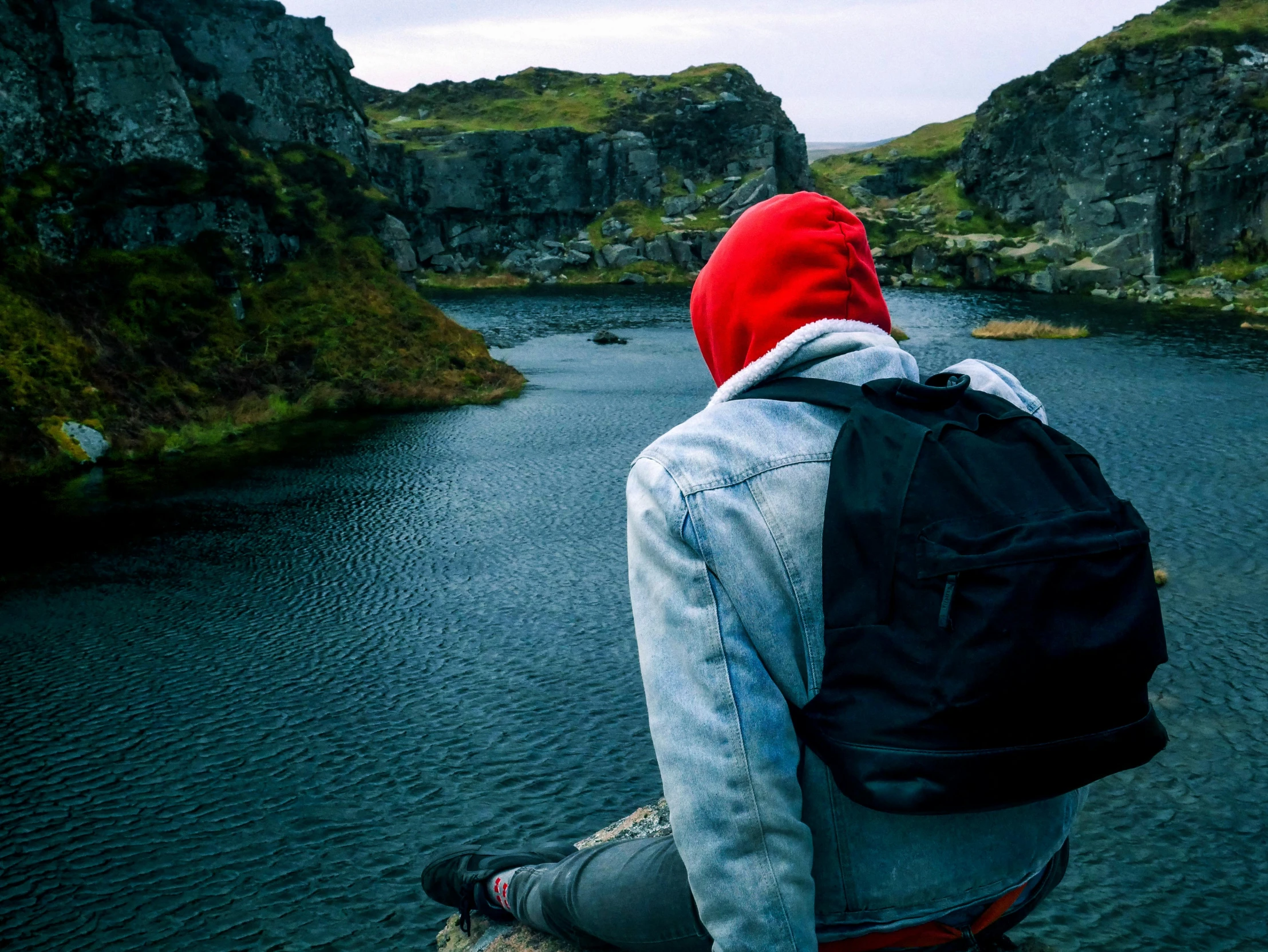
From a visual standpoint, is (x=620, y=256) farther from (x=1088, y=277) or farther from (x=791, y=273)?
(x=791, y=273)

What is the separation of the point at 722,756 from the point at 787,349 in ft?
3.53

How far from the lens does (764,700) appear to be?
244 cm

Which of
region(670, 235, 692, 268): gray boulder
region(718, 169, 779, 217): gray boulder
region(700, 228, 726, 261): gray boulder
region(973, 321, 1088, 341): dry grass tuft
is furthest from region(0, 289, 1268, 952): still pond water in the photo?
region(718, 169, 779, 217): gray boulder

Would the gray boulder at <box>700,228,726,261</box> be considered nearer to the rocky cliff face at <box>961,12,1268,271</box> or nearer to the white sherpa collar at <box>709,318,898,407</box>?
→ the rocky cliff face at <box>961,12,1268,271</box>

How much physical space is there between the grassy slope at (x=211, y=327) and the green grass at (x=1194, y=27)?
2457 inches

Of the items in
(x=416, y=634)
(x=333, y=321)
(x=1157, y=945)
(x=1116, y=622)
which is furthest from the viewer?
(x=333, y=321)

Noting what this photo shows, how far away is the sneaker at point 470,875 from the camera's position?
4.34 m

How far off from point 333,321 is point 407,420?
586cm

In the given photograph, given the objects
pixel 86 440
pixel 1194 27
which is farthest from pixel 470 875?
pixel 1194 27

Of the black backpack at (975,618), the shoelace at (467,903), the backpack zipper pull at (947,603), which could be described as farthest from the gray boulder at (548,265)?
the backpack zipper pull at (947,603)

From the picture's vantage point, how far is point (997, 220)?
3418 inches

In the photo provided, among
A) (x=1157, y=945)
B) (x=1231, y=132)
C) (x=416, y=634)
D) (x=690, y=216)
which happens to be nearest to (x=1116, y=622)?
(x=1157, y=945)

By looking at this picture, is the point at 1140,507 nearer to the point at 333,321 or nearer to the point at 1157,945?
the point at 1157,945

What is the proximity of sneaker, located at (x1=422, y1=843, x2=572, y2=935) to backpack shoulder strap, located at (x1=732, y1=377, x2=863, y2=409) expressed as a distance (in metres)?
2.62
